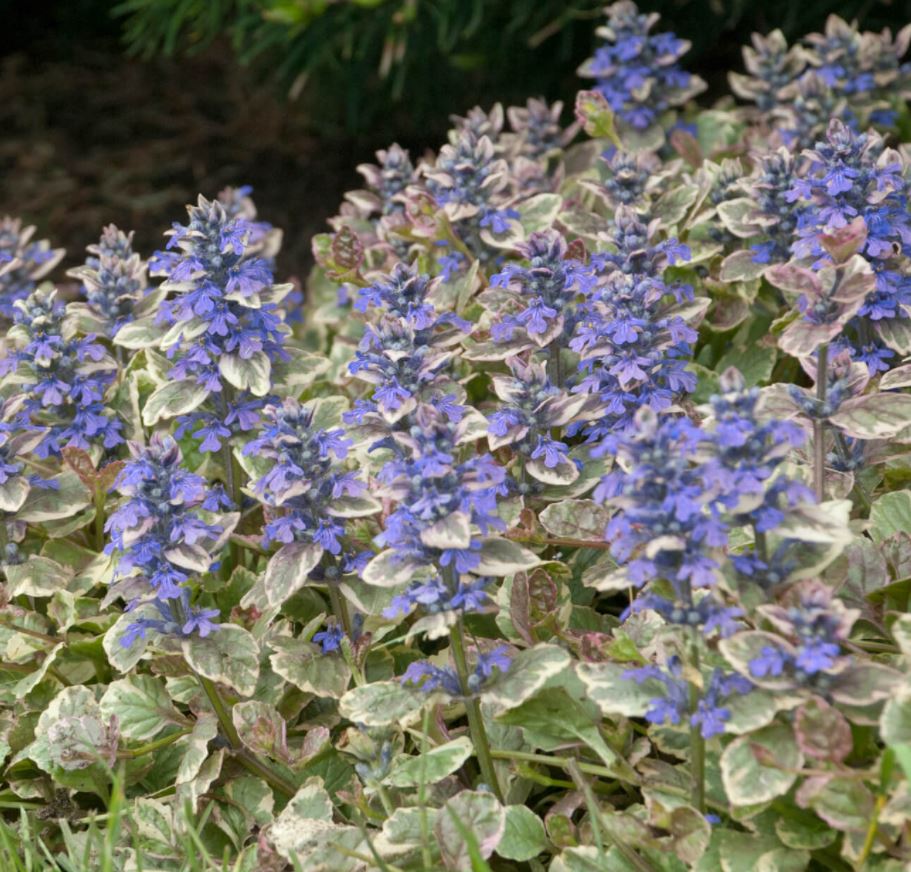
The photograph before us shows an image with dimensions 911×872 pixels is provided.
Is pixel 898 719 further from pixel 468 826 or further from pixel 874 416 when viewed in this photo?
pixel 468 826

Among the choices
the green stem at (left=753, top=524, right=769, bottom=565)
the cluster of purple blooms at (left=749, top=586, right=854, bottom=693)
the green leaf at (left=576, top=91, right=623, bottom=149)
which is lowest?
the cluster of purple blooms at (left=749, top=586, right=854, bottom=693)

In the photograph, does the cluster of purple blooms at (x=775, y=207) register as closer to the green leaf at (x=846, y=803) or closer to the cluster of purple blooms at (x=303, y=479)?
the cluster of purple blooms at (x=303, y=479)

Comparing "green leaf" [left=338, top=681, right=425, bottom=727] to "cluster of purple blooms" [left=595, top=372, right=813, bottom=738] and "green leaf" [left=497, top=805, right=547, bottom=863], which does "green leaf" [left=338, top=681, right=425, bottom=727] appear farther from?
"cluster of purple blooms" [left=595, top=372, right=813, bottom=738]

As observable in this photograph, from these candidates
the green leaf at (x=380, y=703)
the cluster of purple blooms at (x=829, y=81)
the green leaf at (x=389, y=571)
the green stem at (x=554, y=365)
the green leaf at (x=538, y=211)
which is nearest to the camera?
the green leaf at (x=389, y=571)

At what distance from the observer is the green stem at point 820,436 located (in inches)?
84.3

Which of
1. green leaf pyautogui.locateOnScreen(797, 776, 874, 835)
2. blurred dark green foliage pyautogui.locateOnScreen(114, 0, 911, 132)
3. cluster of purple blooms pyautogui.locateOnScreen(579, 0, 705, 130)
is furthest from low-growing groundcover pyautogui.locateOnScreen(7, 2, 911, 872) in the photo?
blurred dark green foliage pyautogui.locateOnScreen(114, 0, 911, 132)

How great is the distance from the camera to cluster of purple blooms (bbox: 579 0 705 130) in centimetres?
345

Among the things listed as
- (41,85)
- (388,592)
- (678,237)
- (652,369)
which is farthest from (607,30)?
(41,85)

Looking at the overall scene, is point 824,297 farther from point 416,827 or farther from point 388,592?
point 416,827

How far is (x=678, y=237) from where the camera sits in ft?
10.0

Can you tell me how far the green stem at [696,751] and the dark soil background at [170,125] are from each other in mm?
2946

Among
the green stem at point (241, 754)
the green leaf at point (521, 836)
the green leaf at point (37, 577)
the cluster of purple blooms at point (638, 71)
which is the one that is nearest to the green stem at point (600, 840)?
the green leaf at point (521, 836)

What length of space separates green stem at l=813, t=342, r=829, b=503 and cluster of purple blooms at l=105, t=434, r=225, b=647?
109 cm

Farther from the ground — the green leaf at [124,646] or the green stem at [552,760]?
the green leaf at [124,646]
